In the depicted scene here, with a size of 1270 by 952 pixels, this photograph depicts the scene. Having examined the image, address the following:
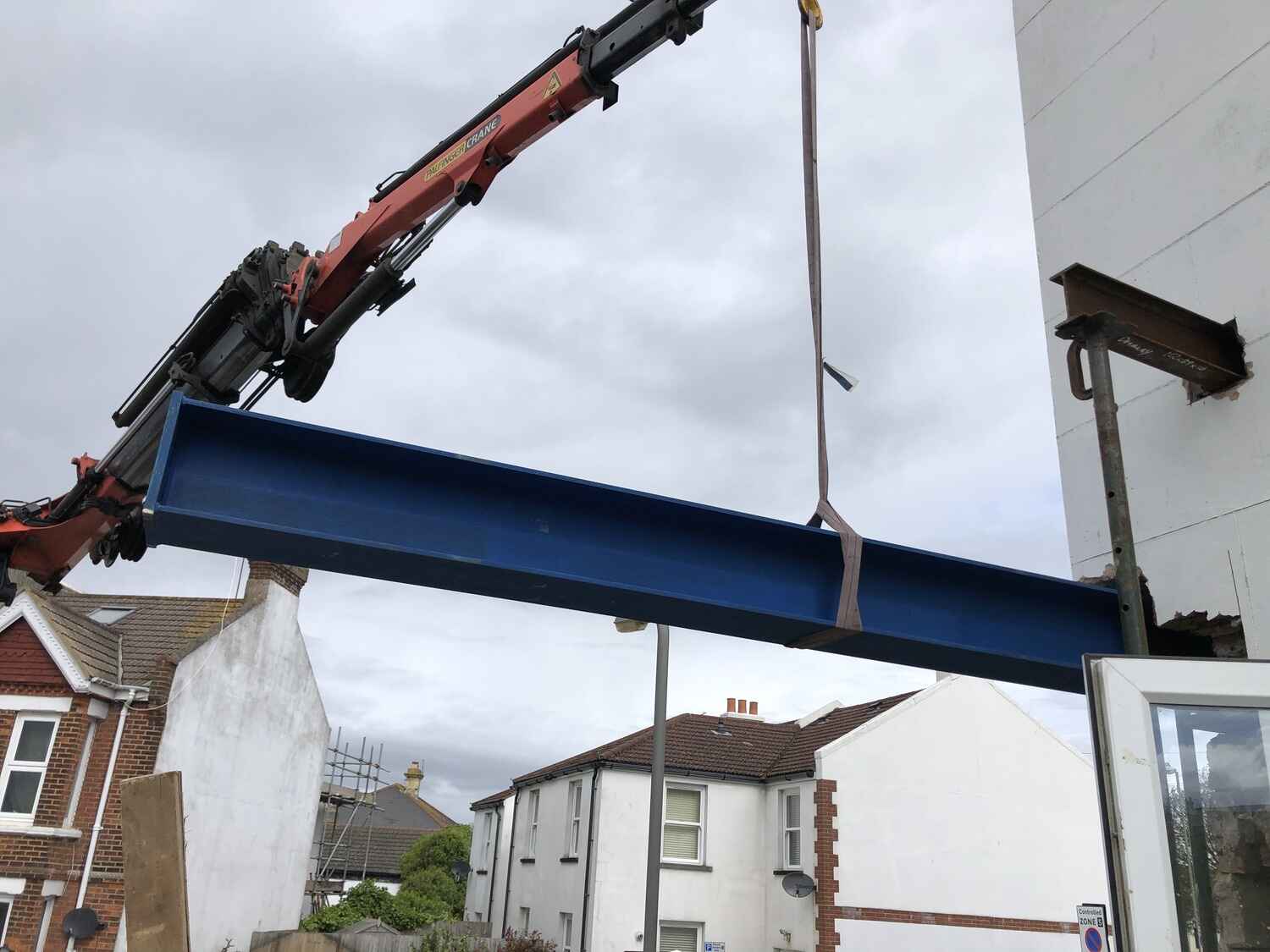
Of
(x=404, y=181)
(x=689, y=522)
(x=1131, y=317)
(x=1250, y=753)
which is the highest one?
(x=404, y=181)

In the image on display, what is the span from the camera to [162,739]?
15641 mm

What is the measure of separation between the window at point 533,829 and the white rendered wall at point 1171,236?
67.5 feet

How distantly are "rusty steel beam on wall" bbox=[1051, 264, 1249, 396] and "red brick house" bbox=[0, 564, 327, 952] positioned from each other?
14082 millimetres

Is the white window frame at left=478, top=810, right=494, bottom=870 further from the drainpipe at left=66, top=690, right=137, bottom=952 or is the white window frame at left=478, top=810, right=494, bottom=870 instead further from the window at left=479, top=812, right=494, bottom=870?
the drainpipe at left=66, top=690, right=137, bottom=952

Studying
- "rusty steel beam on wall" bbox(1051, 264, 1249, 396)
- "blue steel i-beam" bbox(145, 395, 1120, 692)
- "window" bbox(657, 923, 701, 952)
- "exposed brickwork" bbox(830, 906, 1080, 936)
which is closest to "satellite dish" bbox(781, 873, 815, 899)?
"exposed brickwork" bbox(830, 906, 1080, 936)

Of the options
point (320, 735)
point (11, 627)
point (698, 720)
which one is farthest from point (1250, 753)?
point (698, 720)

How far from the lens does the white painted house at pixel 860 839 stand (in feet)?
65.3

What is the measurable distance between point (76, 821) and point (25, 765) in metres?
1.10

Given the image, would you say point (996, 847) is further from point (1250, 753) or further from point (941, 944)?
point (1250, 753)

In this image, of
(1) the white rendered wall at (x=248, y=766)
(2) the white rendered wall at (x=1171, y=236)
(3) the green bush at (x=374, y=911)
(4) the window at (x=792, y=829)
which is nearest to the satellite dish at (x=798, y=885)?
(4) the window at (x=792, y=829)

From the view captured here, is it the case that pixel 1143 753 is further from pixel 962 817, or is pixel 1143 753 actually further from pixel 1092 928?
pixel 962 817

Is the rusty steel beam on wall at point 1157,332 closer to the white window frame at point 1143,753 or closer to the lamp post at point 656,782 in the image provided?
the white window frame at point 1143,753

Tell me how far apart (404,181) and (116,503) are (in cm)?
446

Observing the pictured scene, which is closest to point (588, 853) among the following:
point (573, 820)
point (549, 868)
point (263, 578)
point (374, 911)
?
point (573, 820)
